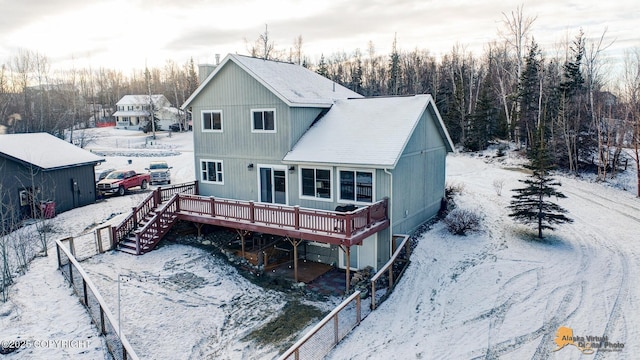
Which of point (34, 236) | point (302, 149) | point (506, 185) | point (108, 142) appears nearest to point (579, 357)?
point (302, 149)

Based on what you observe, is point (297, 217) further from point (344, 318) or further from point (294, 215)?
point (344, 318)

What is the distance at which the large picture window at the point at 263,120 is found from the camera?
1838 centimetres

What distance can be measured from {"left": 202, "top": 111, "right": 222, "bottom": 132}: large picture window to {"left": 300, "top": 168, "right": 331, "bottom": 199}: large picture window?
525 cm

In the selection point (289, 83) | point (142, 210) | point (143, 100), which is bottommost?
point (142, 210)

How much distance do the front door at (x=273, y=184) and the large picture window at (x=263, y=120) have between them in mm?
1763

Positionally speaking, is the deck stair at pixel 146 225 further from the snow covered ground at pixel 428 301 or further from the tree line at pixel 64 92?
the tree line at pixel 64 92

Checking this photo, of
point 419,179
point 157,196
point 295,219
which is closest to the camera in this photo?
point 295,219

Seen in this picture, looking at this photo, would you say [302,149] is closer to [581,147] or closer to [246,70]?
[246,70]

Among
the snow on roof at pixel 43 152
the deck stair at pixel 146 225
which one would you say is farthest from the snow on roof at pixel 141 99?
the deck stair at pixel 146 225

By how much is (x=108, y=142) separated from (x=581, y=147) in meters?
56.1

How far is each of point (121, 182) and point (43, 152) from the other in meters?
4.86

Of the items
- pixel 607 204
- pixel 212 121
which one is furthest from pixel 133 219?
pixel 607 204

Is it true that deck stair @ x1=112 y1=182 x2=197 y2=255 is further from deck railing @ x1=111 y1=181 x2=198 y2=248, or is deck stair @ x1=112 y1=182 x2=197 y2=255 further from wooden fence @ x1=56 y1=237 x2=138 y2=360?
wooden fence @ x1=56 y1=237 x2=138 y2=360

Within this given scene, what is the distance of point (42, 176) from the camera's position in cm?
2339
